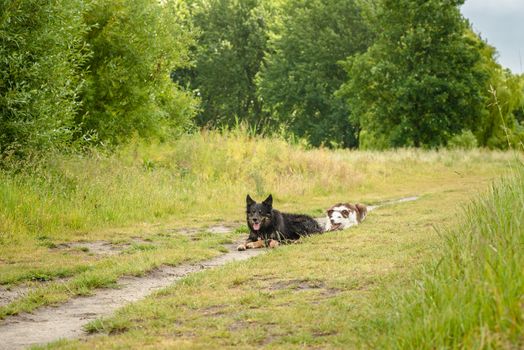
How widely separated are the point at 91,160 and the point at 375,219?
7.93 metres

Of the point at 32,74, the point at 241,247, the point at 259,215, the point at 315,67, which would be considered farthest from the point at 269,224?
the point at 315,67

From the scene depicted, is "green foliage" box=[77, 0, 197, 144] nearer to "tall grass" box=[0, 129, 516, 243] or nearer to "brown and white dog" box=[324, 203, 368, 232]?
"tall grass" box=[0, 129, 516, 243]

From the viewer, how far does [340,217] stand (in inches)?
595

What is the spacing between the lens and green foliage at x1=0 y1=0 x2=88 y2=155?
57.0 ft

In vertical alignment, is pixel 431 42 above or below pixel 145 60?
above

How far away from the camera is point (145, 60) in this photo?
25172mm

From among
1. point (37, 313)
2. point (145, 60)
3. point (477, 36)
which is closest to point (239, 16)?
point (477, 36)

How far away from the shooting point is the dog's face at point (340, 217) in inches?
595

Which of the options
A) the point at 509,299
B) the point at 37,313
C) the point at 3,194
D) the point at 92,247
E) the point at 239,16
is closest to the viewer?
the point at 509,299

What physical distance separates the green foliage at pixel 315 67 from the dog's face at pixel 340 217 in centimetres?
4531

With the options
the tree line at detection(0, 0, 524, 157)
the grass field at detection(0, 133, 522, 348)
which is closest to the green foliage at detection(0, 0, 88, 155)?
the tree line at detection(0, 0, 524, 157)

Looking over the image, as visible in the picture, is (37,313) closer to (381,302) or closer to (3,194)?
(381,302)

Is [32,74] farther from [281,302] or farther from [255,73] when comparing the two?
[255,73]

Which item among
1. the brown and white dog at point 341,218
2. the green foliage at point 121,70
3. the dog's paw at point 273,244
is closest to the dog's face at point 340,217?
the brown and white dog at point 341,218
